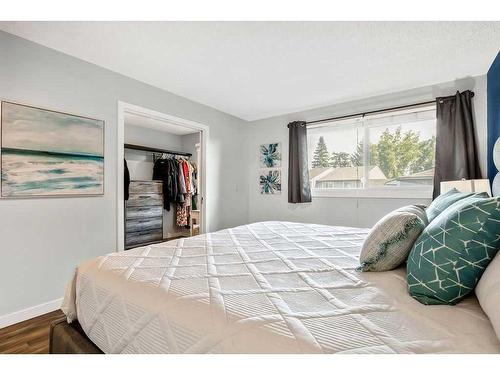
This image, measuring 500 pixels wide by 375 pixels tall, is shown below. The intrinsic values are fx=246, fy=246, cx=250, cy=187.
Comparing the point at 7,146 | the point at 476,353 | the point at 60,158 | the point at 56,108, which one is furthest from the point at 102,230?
the point at 476,353

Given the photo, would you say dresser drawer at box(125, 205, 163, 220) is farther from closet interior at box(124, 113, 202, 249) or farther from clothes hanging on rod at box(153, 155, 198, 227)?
clothes hanging on rod at box(153, 155, 198, 227)

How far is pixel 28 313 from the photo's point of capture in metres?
2.02

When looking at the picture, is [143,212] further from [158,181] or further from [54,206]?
[54,206]

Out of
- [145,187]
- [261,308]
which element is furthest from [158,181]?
[261,308]

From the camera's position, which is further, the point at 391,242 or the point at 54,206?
the point at 54,206

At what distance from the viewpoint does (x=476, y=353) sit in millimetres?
588

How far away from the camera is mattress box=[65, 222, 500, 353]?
0.66m

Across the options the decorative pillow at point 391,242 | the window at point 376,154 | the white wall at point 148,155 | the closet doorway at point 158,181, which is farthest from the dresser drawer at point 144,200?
the decorative pillow at point 391,242

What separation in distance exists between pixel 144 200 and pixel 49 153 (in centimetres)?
251

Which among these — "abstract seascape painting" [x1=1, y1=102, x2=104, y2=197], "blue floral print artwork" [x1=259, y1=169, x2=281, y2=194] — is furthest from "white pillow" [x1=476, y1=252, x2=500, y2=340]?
"blue floral print artwork" [x1=259, y1=169, x2=281, y2=194]

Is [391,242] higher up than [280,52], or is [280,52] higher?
[280,52]

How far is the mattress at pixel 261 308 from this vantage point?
0.66m

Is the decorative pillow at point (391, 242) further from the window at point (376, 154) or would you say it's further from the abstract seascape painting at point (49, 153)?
the abstract seascape painting at point (49, 153)
